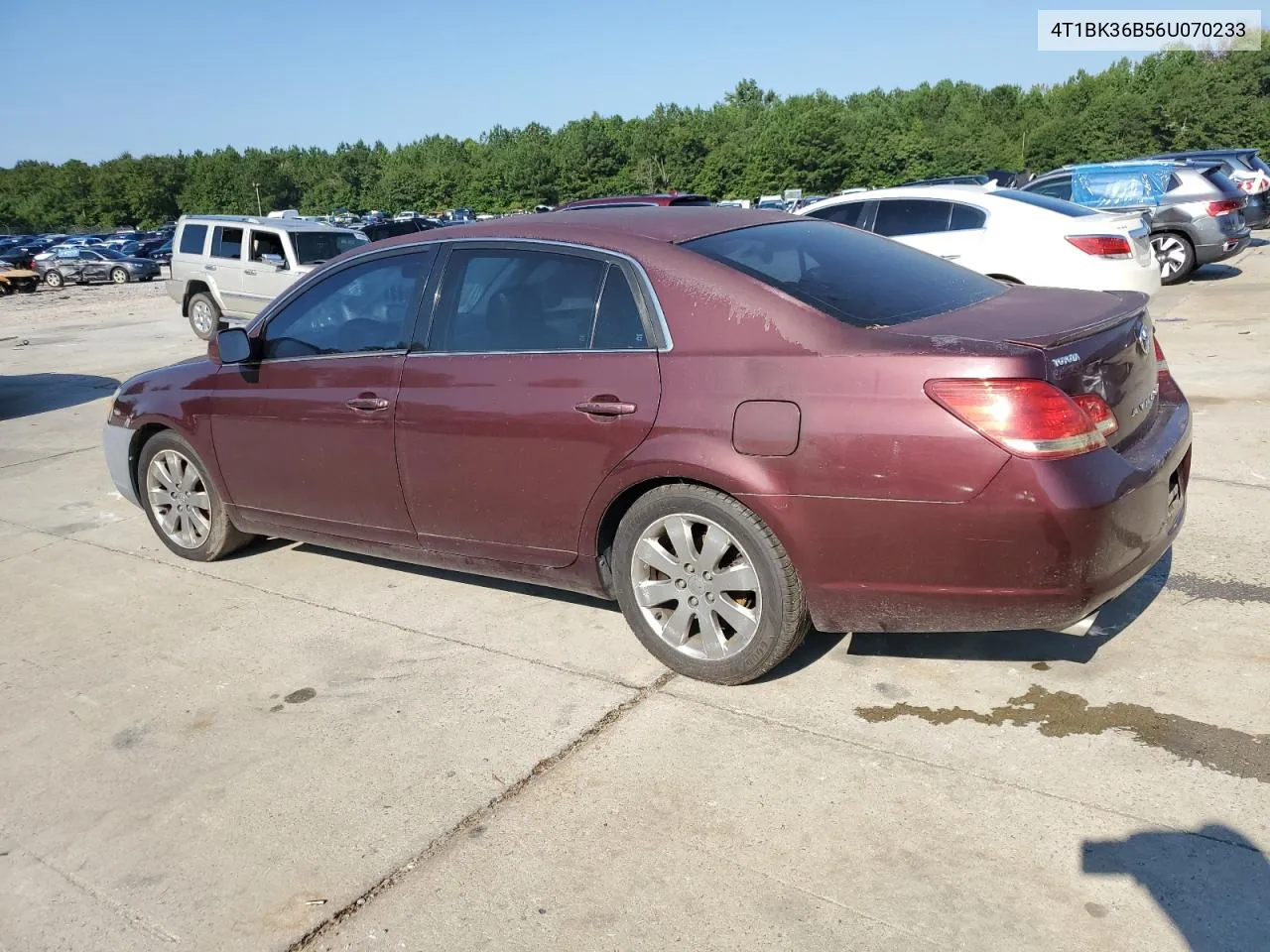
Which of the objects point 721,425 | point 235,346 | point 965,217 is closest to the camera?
point 721,425

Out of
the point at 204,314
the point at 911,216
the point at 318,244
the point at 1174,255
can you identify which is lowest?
the point at 1174,255

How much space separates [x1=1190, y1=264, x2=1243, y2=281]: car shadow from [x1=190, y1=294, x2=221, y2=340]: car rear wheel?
14929 millimetres

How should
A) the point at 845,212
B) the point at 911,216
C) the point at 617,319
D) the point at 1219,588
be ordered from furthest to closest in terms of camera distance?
the point at 845,212, the point at 911,216, the point at 1219,588, the point at 617,319

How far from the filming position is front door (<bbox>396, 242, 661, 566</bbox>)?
3861 millimetres

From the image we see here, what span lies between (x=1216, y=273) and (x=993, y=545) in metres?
16.2

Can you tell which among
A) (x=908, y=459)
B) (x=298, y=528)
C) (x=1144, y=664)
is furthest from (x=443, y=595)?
(x=1144, y=664)

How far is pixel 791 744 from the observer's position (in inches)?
134

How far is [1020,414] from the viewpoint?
124 inches

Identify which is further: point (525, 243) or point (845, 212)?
point (845, 212)

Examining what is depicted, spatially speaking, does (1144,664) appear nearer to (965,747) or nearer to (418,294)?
(965,747)

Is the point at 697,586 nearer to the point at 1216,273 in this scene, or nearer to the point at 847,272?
the point at 847,272

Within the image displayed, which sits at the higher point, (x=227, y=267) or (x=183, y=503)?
(x=227, y=267)

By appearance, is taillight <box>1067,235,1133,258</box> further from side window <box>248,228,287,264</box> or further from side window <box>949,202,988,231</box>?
side window <box>248,228,287,264</box>

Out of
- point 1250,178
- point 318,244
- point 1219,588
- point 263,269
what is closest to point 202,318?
point 263,269
